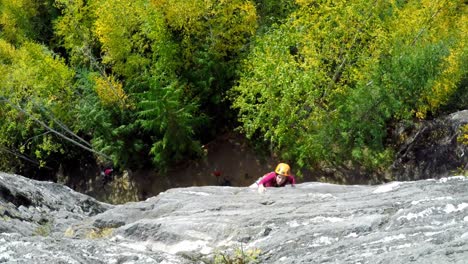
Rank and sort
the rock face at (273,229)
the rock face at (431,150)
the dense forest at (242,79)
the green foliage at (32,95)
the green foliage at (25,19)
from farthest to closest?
1. the green foliage at (25,19)
2. the green foliage at (32,95)
3. the rock face at (431,150)
4. the dense forest at (242,79)
5. the rock face at (273,229)

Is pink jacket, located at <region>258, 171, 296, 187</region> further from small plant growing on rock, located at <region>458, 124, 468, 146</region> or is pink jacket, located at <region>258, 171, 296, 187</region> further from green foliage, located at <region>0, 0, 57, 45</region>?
green foliage, located at <region>0, 0, 57, 45</region>

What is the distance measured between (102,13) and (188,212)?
1450cm

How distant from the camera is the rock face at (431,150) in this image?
2016cm

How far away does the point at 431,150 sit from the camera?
2141cm

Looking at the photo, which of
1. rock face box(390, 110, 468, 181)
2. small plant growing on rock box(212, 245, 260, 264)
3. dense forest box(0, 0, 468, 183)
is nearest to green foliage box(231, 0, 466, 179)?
dense forest box(0, 0, 468, 183)

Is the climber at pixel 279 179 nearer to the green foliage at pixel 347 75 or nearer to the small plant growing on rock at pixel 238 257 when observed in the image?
the small plant growing on rock at pixel 238 257

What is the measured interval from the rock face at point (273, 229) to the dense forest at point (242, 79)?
30.3ft

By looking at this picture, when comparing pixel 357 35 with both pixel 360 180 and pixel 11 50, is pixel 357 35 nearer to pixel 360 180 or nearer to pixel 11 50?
pixel 360 180

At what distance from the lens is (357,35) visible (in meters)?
20.3

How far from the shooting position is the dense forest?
19.9 meters

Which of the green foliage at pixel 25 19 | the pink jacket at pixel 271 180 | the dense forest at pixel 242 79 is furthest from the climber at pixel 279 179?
the green foliage at pixel 25 19

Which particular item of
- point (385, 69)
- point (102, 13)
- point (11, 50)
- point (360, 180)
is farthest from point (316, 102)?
point (11, 50)

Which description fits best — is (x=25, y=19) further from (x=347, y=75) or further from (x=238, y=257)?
(x=238, y=257)

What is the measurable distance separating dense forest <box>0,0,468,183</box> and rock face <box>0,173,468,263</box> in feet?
30.3
